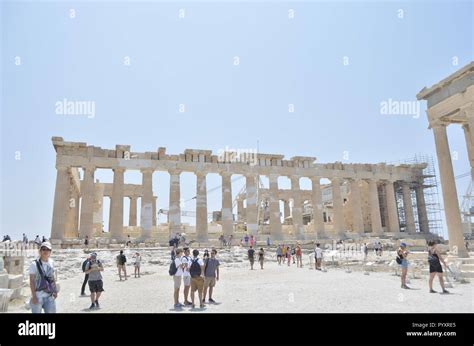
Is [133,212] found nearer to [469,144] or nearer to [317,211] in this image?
[317,211]

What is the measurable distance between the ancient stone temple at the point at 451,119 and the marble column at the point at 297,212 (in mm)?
20545

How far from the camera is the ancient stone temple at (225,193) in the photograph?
105ft

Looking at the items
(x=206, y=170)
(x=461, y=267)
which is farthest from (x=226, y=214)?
(x=461, y=267)

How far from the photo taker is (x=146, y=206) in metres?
32.7

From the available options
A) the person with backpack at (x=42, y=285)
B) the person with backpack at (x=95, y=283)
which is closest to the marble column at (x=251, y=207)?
the person with backpack at (x=95, y=283)

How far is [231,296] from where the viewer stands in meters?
10.9

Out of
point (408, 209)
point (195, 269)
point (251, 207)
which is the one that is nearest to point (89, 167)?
point (251, 207)

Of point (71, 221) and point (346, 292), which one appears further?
point (71, 221)
